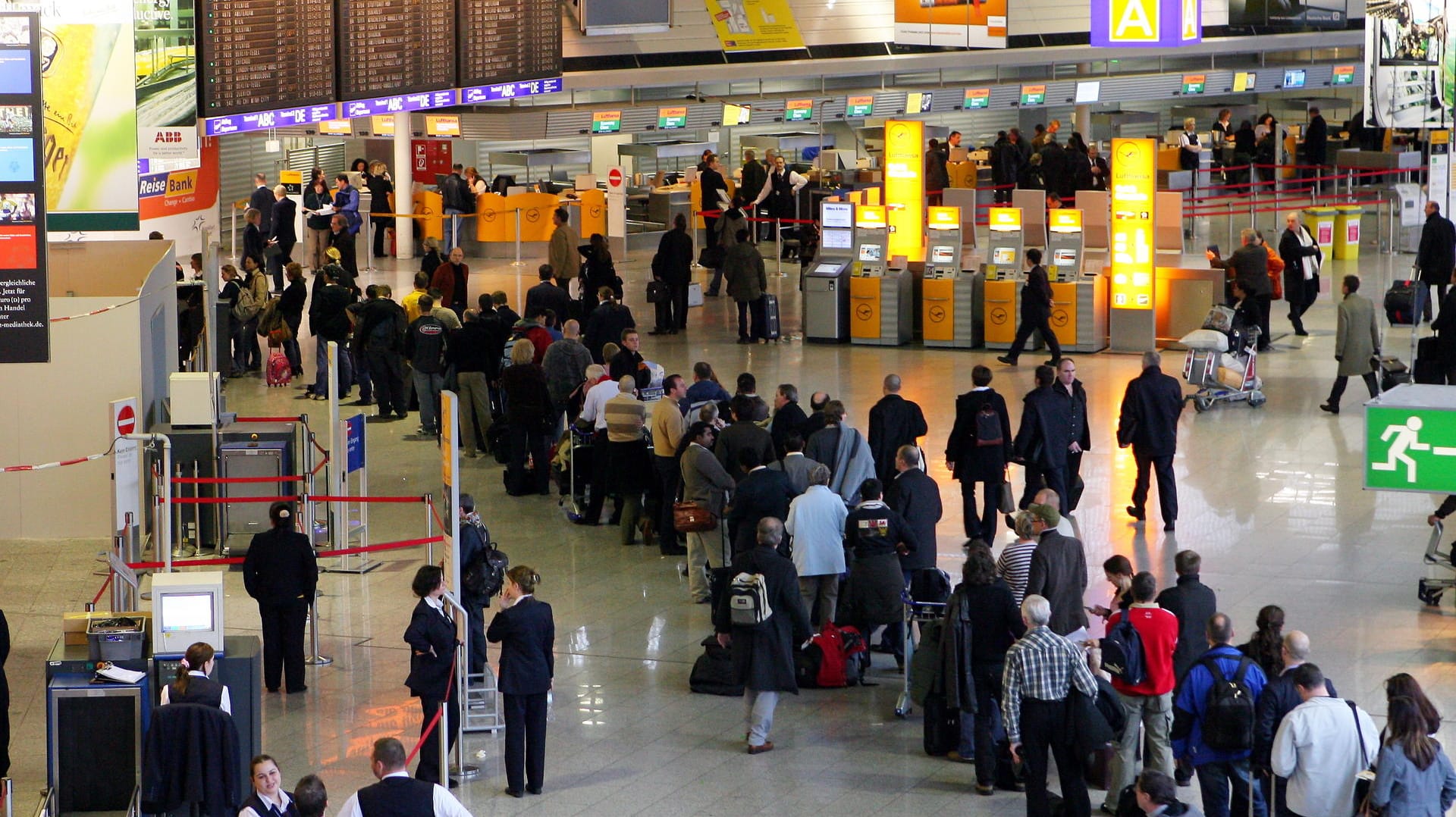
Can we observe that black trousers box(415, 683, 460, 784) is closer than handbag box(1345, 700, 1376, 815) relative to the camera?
No

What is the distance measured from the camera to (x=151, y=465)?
12875mm

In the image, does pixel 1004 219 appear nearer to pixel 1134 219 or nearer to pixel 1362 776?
pixel 1134 219

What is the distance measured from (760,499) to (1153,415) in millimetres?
3623

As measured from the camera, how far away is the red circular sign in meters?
→ 12.3

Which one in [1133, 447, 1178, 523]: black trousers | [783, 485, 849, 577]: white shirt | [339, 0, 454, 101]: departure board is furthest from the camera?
[339, 0, 454, 101]: departure board

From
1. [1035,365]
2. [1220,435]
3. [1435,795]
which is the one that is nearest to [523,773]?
[1435,795]

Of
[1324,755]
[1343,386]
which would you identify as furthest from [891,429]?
[1343,386]

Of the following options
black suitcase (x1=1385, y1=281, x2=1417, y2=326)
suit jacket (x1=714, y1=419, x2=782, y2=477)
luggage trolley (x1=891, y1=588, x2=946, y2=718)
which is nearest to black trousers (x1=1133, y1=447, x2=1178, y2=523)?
suit jacket (x1=714, y1=419, x2=782, y2=477)

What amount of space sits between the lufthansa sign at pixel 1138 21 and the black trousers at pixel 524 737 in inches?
739

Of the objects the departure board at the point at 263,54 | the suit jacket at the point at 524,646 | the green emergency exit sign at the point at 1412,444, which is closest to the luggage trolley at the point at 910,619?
the suit jacket at the point at 524,646

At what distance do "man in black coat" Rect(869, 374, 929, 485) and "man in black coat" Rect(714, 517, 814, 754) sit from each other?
10.9ft

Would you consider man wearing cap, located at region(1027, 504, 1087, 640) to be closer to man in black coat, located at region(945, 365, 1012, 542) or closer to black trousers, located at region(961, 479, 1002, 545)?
man in black coat, located at region(945, 365, 1012, 542)

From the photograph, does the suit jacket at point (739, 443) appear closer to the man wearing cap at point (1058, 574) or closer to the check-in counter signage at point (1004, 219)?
the man wearing cap at point (1058, 574)

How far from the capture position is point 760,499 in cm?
1117
